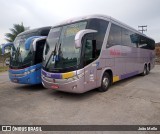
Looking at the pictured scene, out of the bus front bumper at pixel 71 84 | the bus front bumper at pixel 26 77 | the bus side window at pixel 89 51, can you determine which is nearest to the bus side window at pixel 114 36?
the bus side window at pixel 89 51

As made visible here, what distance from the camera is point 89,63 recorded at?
6363 millimetres

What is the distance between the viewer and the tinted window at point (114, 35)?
7.89m

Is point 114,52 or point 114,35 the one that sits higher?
point 114,35

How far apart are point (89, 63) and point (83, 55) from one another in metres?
0.48

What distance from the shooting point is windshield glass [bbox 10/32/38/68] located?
797 cm

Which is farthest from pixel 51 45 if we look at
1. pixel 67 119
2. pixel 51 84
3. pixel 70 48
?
pixel 67 119

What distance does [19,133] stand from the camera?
3.86 meters

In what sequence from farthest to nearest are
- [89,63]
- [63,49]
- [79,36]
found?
[63,49] < [89,63] < [79,36]

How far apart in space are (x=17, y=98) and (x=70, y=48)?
3.19 metres

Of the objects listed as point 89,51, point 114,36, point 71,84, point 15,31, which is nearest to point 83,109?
point 71,84

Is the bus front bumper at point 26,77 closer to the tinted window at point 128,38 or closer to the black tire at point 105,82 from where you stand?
the black tire at point 105,82

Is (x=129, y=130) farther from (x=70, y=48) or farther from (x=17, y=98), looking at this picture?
(x=17, y=98)

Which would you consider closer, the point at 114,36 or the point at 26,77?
the point at 26,77

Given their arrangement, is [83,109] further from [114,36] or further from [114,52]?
[114,36]
